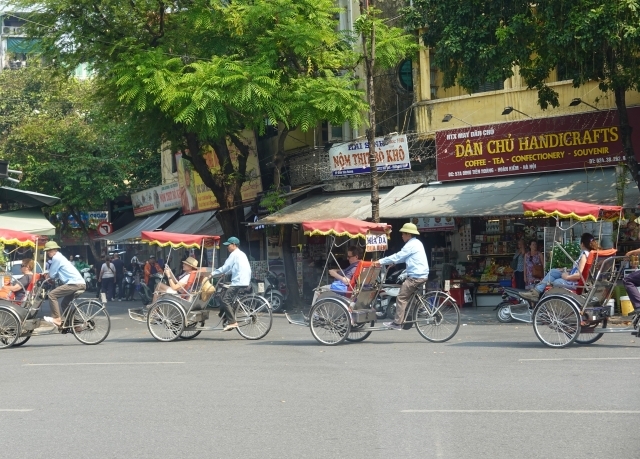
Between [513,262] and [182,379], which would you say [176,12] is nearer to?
[513,262]

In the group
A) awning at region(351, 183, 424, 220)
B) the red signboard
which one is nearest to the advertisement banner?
awning at region(351, 183, 424, 220)

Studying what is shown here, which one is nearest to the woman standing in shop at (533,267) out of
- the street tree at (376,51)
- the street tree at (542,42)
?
the street tree at (542,42)

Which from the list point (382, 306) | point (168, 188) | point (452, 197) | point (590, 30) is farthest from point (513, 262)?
point (168, 188)

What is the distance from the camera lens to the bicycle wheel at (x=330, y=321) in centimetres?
1449

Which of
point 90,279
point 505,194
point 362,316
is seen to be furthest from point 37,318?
point 90,279

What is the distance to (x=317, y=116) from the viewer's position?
23531 millimetres

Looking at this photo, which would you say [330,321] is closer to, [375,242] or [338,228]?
[375,242]

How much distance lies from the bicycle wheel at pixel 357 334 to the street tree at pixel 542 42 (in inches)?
267

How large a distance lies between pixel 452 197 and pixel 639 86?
19.1 ft

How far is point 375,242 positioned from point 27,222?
14.4 meters

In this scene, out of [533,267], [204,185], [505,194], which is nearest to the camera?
[533,267]

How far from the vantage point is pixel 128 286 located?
36.2 metres

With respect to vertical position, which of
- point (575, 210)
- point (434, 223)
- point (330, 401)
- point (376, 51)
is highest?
point (376, 51)

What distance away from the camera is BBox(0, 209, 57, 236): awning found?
1040 inches
